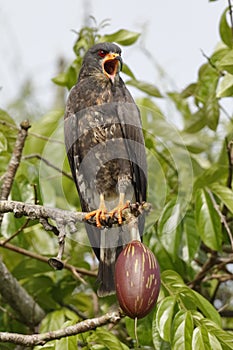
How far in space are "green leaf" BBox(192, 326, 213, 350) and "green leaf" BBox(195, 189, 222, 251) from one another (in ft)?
2.06

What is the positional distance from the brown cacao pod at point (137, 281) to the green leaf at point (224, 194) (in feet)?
2.92

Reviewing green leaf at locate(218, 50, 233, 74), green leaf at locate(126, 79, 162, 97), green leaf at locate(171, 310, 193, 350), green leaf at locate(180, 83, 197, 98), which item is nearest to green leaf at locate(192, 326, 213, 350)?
green leaf at locate(171, 310, 193, 350)

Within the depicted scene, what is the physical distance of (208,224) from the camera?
3023 millimetres

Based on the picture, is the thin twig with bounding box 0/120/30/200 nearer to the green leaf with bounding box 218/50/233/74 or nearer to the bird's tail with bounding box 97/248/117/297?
the bird's tail with bounding box 97/248/117/297

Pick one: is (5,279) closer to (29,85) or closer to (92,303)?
(92,303)

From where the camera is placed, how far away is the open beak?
11.0ft

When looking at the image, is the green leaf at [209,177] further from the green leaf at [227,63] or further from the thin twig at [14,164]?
the thin twig at [14,164]

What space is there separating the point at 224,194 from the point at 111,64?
0.91 metres

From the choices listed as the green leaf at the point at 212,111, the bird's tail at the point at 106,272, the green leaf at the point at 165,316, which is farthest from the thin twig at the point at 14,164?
the green leaf at the point at 212,111

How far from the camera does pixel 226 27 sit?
3.42 metres

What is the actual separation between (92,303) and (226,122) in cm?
145

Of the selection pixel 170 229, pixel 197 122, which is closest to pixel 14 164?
pixel 170 229

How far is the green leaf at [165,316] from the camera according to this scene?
250 cm

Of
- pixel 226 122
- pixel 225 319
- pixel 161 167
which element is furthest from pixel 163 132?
pixel 225 319
